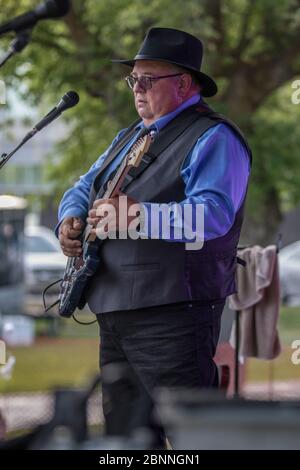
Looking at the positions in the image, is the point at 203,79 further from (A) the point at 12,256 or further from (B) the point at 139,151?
(A) the point at 12,256

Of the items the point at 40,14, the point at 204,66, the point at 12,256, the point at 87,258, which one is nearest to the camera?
the point at 40,14

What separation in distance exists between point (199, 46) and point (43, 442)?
1933mm

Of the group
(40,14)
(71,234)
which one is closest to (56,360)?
(71,234)

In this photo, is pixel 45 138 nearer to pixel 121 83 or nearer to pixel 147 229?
pixel 121 83

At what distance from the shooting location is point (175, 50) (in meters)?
3.43

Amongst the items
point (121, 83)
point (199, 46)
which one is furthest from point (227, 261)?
point (121, 83)

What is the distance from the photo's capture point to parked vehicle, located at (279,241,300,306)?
16.8 meters

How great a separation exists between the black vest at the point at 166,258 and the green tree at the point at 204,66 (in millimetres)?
6904

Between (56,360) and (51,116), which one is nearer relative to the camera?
(51,116)

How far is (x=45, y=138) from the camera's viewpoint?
40.3 m

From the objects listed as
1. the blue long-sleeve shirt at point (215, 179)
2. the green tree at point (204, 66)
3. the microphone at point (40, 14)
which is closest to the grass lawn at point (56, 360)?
the green tree at point (204, 66)

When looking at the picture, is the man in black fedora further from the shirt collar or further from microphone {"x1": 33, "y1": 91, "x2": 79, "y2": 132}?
microphone {"x1": 33, "y1": 91, "x2": 79, "y2": 132}

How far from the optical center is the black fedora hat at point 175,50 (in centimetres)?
342

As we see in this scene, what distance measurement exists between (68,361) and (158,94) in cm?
971
